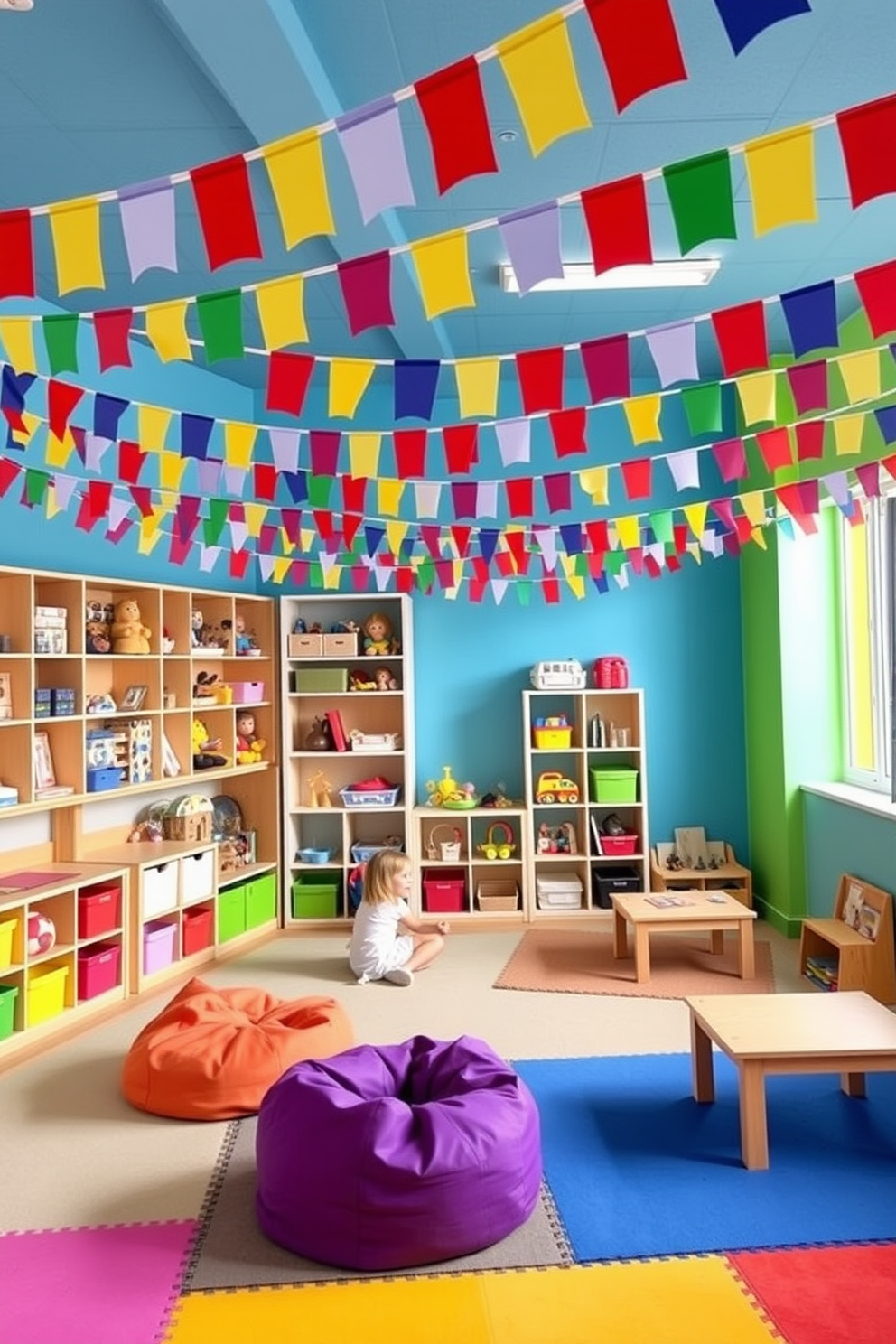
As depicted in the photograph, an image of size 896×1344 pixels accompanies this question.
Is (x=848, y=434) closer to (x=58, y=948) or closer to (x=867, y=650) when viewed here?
(x=867, y=650)

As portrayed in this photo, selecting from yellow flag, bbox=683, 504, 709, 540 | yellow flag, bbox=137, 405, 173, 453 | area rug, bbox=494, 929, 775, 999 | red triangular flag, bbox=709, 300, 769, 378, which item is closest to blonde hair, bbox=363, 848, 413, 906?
area rug, bbox=494, 929, 775, 999

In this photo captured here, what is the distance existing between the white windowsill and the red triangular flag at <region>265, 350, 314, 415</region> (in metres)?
3.21

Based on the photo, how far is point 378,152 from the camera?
1.71m

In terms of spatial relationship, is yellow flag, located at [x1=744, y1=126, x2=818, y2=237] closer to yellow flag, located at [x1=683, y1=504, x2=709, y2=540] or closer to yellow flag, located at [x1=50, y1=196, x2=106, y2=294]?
yellow flag, located at [x1=50, y1=196, x2=106, y2=294]

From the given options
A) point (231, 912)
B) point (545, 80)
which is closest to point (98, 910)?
point (231, 912)

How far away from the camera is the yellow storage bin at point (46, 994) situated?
13.5 feet

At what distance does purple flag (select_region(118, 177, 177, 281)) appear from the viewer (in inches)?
76.9

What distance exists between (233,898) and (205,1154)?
2558mm

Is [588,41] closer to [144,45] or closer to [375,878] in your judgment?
[144,45]

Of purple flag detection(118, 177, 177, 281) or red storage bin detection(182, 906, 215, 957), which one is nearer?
purple flag detection(118, 177, 177, 281)

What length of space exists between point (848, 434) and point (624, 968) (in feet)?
9.13

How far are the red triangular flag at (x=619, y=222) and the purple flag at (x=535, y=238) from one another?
2.7 inches

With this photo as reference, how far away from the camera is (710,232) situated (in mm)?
1812

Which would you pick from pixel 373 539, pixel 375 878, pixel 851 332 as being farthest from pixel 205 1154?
pixel 851 332
